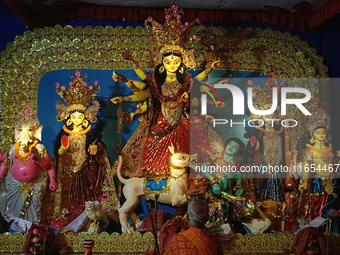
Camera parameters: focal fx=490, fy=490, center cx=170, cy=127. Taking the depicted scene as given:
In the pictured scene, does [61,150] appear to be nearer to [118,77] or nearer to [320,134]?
[118,77]

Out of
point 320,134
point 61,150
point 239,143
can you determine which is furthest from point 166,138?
point 320,134

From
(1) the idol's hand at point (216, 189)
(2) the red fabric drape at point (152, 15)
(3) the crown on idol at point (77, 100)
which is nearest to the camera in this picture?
(1) the idol's hand at point (216, 189)

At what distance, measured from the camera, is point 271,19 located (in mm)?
7625

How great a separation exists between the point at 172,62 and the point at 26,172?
258cm

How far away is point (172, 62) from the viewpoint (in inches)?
278

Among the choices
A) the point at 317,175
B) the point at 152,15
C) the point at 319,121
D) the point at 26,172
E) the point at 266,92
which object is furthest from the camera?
the point at 152,15

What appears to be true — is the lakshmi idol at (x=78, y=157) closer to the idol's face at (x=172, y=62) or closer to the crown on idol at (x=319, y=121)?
the idol's face at (x=172, y=62)

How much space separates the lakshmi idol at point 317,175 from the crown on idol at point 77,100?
3.17m

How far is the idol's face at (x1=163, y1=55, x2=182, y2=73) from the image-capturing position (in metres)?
7.07

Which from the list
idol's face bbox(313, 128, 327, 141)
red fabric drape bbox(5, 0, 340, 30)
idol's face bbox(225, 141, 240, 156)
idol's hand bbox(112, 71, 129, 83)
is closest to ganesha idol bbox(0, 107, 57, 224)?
idol's hand bbox(112, 71, 129, 83)

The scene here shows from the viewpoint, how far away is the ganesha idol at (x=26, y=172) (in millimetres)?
6875

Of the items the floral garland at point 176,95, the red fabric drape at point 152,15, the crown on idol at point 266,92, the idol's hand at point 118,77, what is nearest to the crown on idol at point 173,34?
the floral garland at point 176,95

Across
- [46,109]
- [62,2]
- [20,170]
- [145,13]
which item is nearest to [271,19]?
[145,13]

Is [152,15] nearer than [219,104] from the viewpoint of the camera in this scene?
No
